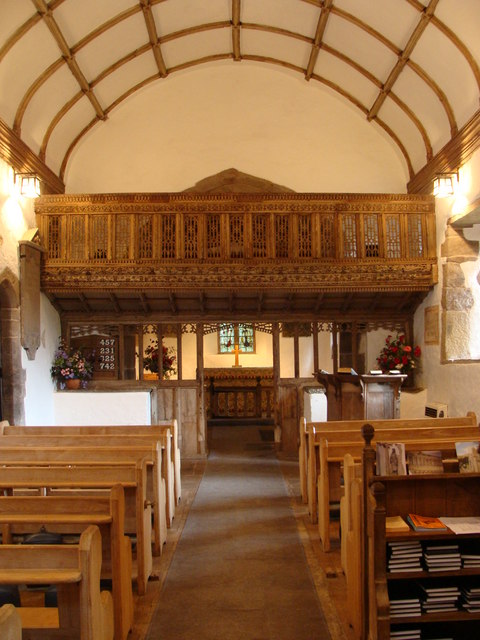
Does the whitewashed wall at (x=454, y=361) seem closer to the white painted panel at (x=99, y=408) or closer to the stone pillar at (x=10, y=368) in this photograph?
the white painted panel at (x=99, y=408)

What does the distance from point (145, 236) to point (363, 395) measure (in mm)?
3815

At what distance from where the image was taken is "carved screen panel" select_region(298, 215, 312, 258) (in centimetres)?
792

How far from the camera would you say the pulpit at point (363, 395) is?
6523 mm

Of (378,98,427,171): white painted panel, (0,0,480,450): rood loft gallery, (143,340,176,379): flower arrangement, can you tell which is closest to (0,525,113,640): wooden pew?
(0,0,480,450): rood loft gallery

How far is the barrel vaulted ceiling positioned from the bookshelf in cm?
504

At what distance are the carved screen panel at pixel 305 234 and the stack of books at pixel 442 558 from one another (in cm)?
541

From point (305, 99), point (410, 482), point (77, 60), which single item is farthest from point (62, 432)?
point (305, 99)

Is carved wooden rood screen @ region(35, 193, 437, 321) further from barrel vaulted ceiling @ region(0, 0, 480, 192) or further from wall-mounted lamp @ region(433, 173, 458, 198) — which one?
barrel vaulted ceiling @ region(0, 0, 480, 192)

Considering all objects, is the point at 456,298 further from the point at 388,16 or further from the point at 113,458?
the point at 113,458

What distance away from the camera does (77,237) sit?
25.8 ft

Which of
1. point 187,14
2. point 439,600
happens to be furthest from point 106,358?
point 439,600

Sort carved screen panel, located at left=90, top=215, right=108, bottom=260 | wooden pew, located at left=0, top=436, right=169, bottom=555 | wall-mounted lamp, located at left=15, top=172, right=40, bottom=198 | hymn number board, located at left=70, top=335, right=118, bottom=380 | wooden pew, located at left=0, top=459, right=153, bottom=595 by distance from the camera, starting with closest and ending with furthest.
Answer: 1. wooden pew, located at left=0, top=459, right=153, bottom=595
2. wooden pew, located at left=0, top=436, right=169, bottom=555
3. wall-mounted lamp, located at left=15, top=172, right=40, bottom=198
4. carved screen panel, located at left=90, top=215, right=108, bottom=260
5. hymn number board, located at left=70, top=335, right=118, bottom=380

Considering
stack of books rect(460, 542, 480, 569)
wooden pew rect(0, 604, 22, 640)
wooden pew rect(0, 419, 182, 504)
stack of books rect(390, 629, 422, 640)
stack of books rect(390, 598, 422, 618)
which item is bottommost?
stack of books rect(390, 629, 422, 640)

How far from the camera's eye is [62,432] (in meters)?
5.93
